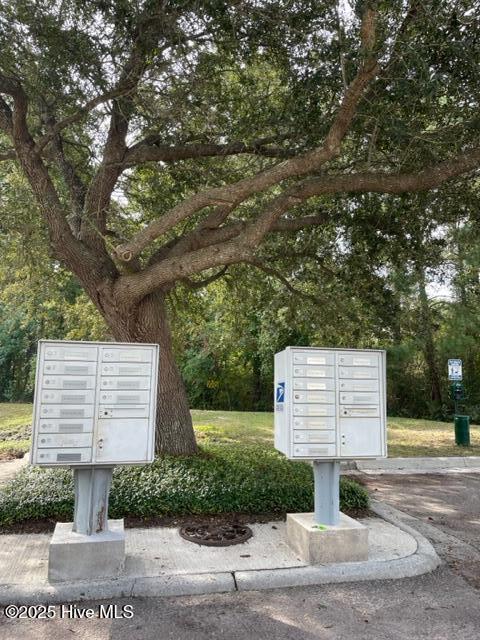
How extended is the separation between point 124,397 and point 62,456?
64cm

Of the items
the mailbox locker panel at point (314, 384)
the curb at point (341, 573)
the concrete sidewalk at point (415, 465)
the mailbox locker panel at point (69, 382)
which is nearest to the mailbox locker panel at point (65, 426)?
the mailbox locker panel at point (69, 382)

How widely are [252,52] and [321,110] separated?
1.22 metres

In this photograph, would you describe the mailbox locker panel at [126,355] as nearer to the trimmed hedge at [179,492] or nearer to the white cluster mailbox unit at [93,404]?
the white cluster mailbox unit at [93,404]

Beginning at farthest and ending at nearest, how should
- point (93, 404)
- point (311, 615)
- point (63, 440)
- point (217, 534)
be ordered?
point (217, 534) < point (93, 404) < point (63, 440) < point (311, 615)

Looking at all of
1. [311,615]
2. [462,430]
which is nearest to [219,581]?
[311,615]

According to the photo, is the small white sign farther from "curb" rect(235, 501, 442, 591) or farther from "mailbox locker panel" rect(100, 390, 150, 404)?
"mailbox locker panel" rect(100, 390, 150, 404)

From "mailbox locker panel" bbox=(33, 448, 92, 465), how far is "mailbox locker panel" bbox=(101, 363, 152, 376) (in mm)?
628

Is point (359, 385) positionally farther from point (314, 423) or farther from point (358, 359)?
point (314, 423)

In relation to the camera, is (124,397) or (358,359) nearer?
(124,397)

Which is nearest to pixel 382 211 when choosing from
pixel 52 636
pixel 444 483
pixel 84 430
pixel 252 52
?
pixel 252 52

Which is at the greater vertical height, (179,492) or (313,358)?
(313,358)

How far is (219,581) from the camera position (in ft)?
12.3

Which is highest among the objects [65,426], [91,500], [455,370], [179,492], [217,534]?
[455,370]

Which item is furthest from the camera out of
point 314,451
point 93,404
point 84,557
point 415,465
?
point 415,465
